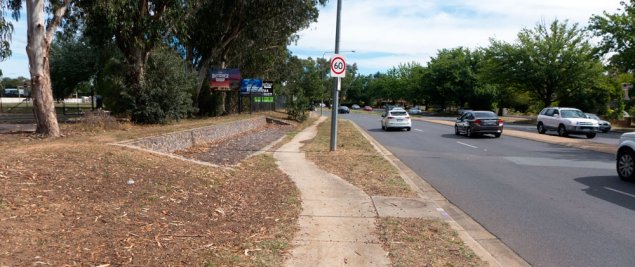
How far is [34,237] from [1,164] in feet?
8.86

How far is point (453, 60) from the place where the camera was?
77625 mm

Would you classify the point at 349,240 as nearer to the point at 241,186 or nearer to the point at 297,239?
the point at 297,239

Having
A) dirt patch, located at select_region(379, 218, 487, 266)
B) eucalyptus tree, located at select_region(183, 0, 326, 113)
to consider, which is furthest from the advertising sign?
dirt patch, located at select_region(379, 218, 487, 266)

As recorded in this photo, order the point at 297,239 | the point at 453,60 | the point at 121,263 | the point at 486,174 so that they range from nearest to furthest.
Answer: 1. the point at 121,263
2. the point at 297,239
3. the point at 486,174
4. the point at 453,60

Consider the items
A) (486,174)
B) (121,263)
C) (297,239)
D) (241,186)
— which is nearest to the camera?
(121,263)

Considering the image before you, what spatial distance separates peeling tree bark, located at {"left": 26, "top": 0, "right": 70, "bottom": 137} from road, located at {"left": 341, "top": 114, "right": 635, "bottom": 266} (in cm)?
984

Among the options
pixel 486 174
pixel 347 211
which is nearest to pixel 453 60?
pixel 486 174

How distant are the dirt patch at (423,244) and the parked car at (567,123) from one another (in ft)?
71.7

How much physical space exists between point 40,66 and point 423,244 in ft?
38.7

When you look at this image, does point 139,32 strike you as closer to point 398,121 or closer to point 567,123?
point 398,121

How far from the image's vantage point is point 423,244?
5562 mm

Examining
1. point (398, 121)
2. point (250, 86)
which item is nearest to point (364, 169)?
point (398, 121)

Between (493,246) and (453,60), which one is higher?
(453,60)

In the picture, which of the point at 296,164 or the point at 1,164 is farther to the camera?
the point at 296,164
